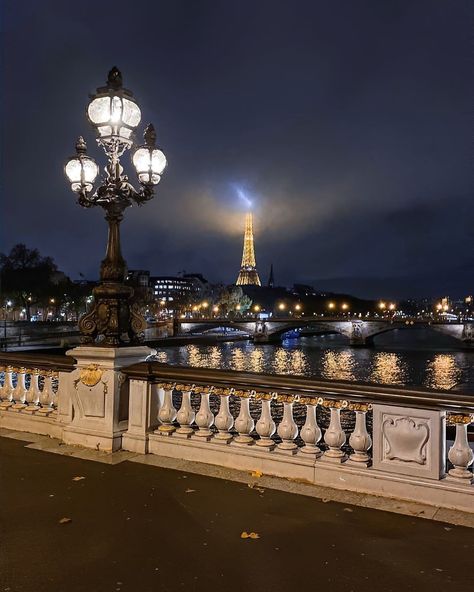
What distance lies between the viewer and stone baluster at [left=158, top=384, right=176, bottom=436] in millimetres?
7379

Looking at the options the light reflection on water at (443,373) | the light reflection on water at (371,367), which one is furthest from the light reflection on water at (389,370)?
the light reflection on water at (443,373)

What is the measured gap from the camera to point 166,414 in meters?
7.46

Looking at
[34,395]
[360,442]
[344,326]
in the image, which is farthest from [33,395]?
[344,326]

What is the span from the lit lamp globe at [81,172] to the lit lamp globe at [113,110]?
520 mm

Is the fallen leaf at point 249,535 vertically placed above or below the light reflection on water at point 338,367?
above

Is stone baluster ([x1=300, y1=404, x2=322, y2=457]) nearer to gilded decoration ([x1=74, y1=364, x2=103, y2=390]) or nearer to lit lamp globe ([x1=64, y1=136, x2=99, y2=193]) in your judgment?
gilded decoration ([x1=74, y1=364, x2=103, y2=390])

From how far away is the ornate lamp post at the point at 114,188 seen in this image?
818 centimetres

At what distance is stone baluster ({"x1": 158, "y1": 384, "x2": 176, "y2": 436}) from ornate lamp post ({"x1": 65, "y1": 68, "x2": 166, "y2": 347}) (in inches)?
43.3

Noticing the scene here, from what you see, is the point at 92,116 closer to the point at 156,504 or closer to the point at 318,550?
the point at 156,504

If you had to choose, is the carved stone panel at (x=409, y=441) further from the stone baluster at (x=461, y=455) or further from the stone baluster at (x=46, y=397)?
the stone baluster at (x=46, y=397)

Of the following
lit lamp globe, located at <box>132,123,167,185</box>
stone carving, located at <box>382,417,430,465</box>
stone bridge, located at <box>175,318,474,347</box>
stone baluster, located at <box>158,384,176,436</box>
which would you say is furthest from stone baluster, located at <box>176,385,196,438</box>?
stone bridge, located at <box>175,318,474,347</box>

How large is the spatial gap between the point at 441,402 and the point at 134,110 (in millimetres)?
6215

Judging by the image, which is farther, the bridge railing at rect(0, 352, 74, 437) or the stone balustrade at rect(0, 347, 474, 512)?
the bridge railing at rect(0, 352, 74, 437)

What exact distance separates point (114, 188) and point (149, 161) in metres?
0.76
